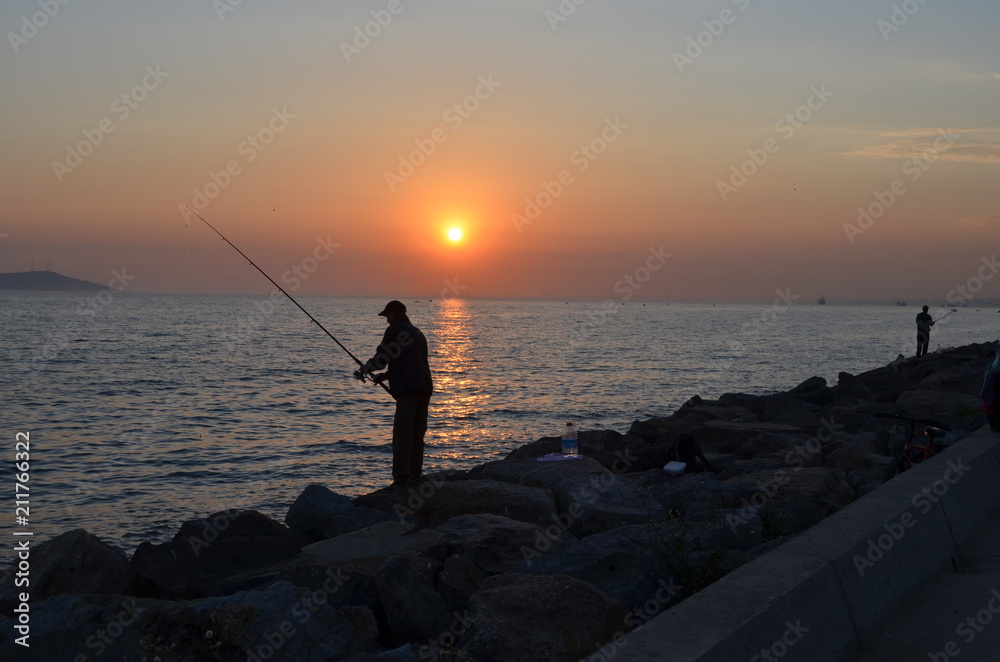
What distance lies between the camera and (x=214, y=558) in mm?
7023

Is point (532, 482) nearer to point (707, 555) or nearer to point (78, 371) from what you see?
point (707, 555)

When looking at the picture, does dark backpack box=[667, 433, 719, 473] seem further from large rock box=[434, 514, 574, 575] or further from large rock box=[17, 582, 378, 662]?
large rock box=[17, 582, 378, 662]

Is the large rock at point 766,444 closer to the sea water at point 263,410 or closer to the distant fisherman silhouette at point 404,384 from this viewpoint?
the distant fisherman silhouette at point 404,384

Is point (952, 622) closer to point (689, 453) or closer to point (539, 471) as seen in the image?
point (539, 471)

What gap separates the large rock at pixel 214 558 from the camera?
641 centimetres

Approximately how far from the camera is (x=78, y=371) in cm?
3597

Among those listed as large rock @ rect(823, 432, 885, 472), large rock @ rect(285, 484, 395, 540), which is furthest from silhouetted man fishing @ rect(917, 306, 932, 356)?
large rock @ rect(285, 484, 395, 540)

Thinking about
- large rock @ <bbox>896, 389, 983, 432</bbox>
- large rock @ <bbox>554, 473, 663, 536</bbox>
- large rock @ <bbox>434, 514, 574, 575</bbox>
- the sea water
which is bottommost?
the sea water

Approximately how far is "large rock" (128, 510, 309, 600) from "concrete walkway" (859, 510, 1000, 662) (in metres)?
4.23

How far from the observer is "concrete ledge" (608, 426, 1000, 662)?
3.02m

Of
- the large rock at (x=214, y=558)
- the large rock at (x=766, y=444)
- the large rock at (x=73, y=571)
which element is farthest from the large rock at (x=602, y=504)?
the large rock at (x=766, y=444)

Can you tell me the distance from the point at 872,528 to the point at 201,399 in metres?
25.5

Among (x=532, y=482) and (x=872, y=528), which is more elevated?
(x=872, y=528)

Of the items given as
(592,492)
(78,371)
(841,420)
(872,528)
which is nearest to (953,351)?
(841,420)
